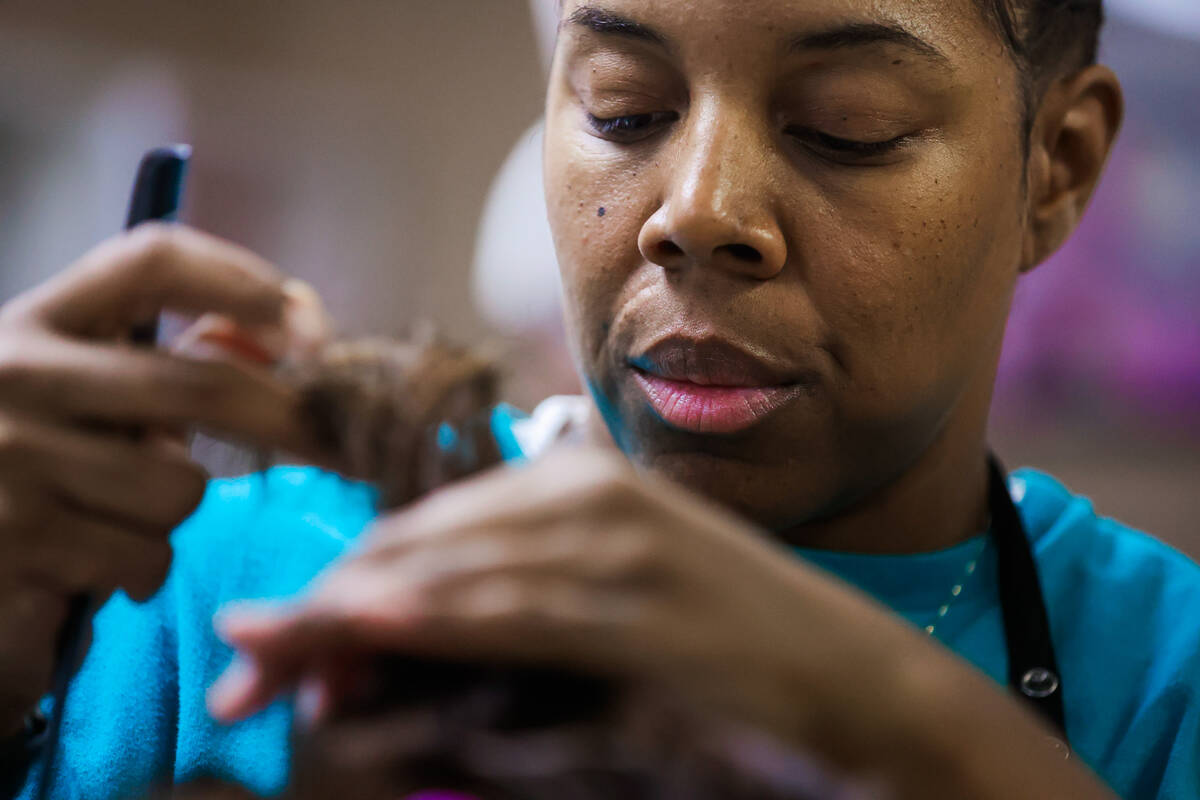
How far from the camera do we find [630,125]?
77cm

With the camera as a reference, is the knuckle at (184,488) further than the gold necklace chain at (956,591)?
No

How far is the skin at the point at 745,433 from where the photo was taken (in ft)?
1.31

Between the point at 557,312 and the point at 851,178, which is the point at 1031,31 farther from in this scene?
the point at 557,312

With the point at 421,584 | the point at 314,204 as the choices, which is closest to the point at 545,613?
the point at 421,584

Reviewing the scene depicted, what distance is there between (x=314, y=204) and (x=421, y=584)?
6.51ft

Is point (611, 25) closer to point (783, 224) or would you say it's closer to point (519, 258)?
point (783, 224)

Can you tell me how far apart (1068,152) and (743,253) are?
0.38 meters

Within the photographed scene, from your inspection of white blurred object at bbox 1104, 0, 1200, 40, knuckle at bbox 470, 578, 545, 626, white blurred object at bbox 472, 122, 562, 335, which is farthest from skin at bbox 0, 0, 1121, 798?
white blurred object at bbox 1104, 0, 1200, 40

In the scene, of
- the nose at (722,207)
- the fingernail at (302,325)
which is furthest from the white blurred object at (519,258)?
the fingernail at (302,325)

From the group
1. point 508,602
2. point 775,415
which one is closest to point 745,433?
point 775,415

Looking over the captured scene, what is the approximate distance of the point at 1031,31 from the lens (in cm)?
81

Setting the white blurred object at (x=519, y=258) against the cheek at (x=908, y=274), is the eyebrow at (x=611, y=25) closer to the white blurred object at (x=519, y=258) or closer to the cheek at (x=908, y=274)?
the cheek at (x=908, y=274)

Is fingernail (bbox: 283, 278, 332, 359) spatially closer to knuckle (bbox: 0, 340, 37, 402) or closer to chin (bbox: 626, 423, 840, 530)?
knuckle (bbox: 0, 340, 37, 402)

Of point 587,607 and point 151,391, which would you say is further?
point 151,391
